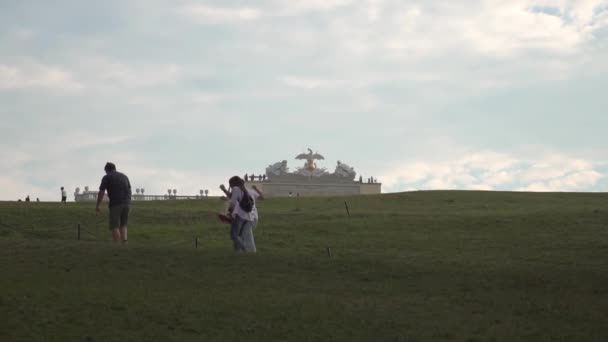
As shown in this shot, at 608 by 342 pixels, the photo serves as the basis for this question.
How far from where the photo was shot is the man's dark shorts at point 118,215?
2027cm

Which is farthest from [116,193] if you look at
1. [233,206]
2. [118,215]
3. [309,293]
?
[309,293]

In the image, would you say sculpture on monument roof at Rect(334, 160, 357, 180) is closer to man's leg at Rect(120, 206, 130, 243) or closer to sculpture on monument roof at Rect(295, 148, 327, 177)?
sculpture on monument roof at Rect(295, 148, 327, 177)

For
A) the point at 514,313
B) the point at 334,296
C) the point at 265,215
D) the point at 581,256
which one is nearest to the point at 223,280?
the point at 334,296

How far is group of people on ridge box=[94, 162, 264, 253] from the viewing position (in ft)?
62.1

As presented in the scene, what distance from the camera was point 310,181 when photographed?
81375 millimetres

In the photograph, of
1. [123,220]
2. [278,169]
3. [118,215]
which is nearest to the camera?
[118,215]

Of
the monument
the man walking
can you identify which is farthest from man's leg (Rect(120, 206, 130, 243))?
the monument

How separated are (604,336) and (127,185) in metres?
11.8

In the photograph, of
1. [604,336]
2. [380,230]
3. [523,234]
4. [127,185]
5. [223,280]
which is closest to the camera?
[604,336]

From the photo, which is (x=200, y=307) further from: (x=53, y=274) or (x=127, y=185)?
(x=127, y=185)

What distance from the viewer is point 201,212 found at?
40.9 metres

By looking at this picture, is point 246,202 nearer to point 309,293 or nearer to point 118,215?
point 118,215

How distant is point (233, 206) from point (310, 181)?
62.3 metres

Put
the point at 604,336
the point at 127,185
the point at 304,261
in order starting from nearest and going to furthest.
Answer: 1. the point at 604,336
2. the point at 304,261
3. the point at 127,185
